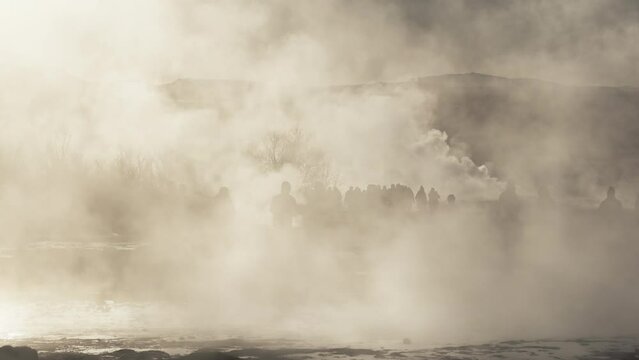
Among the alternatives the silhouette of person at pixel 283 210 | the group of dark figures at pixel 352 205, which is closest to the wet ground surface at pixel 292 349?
the silhouette of person at pixel 283 210

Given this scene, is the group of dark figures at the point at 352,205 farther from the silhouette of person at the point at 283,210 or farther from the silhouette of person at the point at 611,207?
the silhouette of person at the point at 611,207

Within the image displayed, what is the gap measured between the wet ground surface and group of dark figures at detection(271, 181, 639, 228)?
2590 cm

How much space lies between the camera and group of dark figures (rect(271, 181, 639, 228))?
4488cm

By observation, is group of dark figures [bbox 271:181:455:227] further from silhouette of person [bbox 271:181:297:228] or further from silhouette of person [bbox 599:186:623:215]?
silhouette of person [bbox 599:186:623:215]

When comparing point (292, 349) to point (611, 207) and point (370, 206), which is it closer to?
point (611, 207)

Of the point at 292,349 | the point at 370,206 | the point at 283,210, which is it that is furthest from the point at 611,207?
the point at 292,349

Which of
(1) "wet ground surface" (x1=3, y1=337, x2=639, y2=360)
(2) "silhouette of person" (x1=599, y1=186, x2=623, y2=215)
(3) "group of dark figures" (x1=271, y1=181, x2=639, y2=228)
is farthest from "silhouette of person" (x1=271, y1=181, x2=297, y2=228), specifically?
(1) "wet ground surface" (x1=3, y1=337, x2=639, y2=360)

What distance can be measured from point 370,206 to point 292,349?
32499 mm

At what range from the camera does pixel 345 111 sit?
8688cm

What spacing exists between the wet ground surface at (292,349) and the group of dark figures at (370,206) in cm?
2590

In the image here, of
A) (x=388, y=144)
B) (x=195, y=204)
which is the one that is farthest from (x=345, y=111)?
(x=195, y=204)

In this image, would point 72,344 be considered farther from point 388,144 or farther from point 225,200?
point 388,144

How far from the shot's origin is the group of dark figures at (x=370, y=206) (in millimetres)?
44875

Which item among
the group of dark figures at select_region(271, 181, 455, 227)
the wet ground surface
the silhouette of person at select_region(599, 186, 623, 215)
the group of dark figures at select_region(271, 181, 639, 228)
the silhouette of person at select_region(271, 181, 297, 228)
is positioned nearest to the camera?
the wet ground surface
